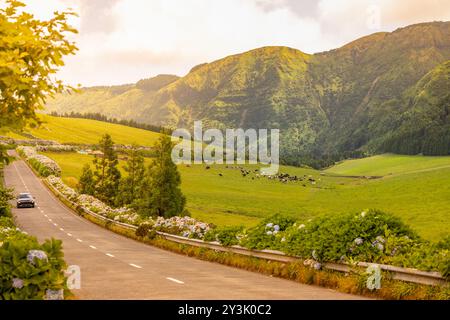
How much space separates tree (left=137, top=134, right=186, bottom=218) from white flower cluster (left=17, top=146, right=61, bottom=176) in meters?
68.0

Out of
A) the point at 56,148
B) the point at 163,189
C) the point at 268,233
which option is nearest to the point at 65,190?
the point at 163,189

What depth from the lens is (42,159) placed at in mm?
126875

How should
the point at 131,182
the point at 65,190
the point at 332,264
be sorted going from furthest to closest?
the point at 65,190
the point at 131,182
the point at 332,264

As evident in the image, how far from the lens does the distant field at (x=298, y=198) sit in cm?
7344

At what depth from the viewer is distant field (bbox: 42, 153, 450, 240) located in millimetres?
73438

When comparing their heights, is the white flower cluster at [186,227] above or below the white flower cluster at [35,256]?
below

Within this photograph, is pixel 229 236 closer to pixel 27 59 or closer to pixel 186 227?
pixel 186 227

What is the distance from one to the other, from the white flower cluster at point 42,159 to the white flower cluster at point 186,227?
3315 inches

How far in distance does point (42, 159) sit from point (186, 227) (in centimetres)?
10537

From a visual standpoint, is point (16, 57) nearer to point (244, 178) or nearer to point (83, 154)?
point (244, 178)

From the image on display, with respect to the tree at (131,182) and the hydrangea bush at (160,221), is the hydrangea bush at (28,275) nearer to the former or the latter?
the hydrangea bush at (160,221)

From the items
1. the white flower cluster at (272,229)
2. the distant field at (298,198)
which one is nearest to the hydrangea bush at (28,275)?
the white flower cluster at (272,229)

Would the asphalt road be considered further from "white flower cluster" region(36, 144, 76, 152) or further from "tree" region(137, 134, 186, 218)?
"white flower cluster" region(36, 144, 76, 152)
